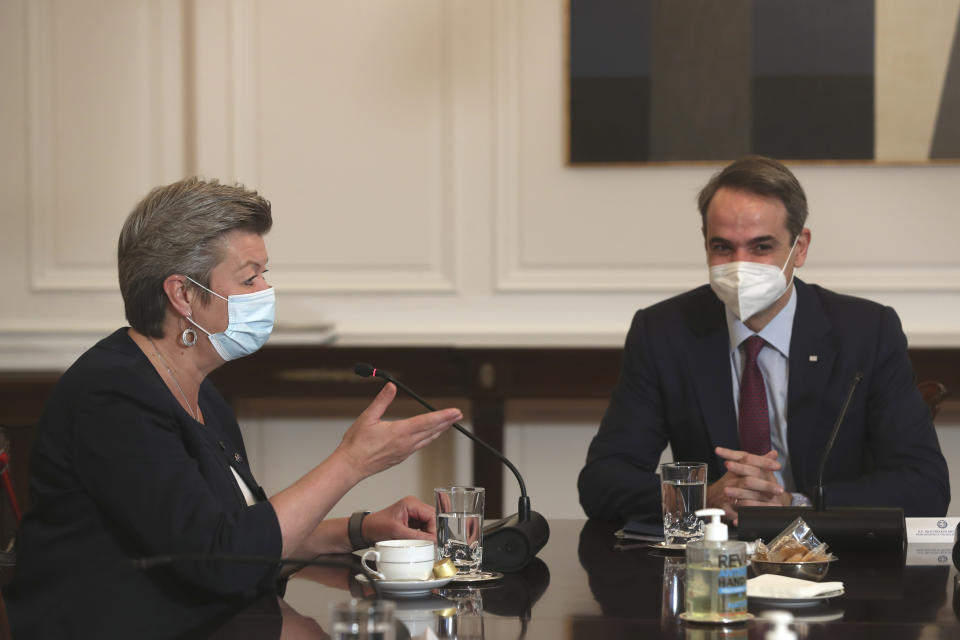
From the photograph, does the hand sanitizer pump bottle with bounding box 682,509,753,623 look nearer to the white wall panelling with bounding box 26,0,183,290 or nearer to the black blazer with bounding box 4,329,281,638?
the black blazer with bounding box 4,329,281,638

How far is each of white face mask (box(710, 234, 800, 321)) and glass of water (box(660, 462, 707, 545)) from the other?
0.73 metres

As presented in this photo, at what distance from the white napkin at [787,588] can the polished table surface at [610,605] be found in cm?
2

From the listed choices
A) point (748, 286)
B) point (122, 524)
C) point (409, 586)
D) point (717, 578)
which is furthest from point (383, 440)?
point (748, 286)

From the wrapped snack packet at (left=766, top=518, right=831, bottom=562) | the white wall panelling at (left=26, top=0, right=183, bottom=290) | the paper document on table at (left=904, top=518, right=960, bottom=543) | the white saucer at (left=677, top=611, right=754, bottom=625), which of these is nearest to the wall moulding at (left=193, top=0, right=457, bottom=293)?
the white wall panelling at (left=26, top=0, right=183, bottom=290)

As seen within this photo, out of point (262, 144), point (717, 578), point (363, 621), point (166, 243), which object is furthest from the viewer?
point (262, 144)

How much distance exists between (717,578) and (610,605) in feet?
0.68

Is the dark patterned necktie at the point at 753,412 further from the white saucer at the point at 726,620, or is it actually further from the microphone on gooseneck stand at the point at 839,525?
the white saucer at the point at 726,620

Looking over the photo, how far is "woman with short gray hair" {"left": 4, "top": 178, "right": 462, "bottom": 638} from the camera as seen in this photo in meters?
1.71

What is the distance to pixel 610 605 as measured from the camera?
158 cm

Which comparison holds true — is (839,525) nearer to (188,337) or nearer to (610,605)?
(610,605)

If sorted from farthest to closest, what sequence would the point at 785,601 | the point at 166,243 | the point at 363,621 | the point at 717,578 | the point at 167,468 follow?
the point at 166,243, the point at 167,468, the point at 785,601, the point at 717,578, the point at 363,621

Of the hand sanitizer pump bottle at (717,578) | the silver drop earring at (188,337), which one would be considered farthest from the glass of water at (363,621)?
the silver drop earring at (188,337)

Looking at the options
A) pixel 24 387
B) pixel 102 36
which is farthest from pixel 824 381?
pixel 102 36

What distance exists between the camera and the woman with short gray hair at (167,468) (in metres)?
1.71
